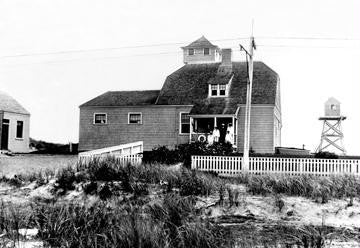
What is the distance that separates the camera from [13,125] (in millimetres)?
39250

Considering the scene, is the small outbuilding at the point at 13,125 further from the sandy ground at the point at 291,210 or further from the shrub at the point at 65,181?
the sandy ground at the point at 291,210

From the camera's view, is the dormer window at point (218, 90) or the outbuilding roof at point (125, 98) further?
the outbuilding roof at point (125, 98)

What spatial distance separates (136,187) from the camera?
773 inches

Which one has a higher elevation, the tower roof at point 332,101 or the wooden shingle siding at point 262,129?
the tower roof at point 332,101

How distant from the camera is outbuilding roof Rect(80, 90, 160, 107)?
38312 millimetres

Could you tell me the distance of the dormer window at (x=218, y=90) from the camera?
118 feet

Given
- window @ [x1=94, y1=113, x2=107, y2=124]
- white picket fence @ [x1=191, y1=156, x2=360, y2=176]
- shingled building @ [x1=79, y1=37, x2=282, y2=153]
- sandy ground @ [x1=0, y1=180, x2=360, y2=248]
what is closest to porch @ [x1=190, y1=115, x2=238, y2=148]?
shingled building @ [x1=79, y1=37, x2=282, y2=153]

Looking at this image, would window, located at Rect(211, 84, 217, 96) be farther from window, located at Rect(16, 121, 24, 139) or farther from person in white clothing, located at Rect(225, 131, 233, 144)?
window, located at Rect(16, 121, 24, 139)

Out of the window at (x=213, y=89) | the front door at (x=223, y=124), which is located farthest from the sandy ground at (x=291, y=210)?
the window at (x=213, y=89)

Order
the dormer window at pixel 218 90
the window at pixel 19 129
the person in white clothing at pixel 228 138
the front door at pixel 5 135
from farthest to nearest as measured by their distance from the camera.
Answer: the window at pixel 19 129 → the front door at pixel 5 135 → the dormer window at pixel 218 90 → the person in white clothing at pixel 228 138

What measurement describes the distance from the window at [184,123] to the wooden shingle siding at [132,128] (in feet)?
0.95

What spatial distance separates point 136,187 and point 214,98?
17.5 meters

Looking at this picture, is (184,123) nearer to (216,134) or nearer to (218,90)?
(218,90)

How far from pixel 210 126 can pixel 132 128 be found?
5.99m
